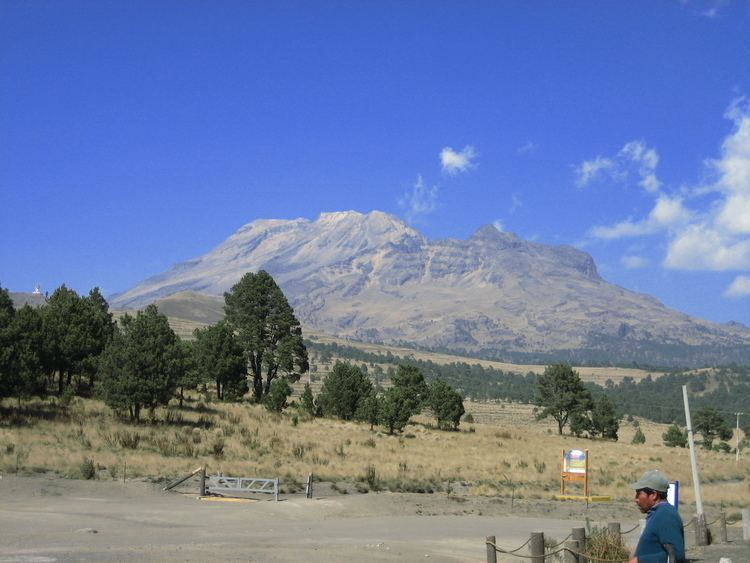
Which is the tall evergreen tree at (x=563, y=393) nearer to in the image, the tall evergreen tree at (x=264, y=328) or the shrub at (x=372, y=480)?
the tall evergreen tree at (x=264, y=328)

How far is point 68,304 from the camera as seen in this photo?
4906cm

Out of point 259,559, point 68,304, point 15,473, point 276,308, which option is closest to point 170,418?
point 68,304

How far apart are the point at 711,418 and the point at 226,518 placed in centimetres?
8995

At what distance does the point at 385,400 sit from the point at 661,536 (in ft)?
164

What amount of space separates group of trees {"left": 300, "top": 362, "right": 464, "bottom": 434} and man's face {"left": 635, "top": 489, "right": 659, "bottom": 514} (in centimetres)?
4685

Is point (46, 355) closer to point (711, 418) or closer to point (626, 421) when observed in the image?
point (711, 418)

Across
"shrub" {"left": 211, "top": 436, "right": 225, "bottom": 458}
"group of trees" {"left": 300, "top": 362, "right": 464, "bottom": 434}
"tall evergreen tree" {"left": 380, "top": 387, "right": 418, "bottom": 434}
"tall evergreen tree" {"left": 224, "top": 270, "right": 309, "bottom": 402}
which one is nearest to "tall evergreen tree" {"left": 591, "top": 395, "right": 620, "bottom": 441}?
"group of trees" {"left": 300, "top": 362, "right": 464, "bottom": 434}

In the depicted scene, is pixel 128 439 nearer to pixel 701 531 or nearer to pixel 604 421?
pixel 701 531

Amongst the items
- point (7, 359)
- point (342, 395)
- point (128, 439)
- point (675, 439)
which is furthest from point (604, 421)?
point (7, 359)

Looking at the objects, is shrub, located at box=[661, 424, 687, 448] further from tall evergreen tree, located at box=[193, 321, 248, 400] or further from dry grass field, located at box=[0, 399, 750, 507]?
tall evergreen tree, located at box=[193, 321, 248, 400]

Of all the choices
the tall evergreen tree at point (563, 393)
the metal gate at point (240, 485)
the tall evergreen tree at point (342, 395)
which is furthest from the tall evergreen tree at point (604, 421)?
the metal gate at point (240, 485)

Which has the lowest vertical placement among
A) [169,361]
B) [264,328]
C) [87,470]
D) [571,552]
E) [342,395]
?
[571,552]

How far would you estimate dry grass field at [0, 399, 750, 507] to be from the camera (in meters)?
33.3

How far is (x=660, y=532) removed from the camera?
26.8 feet
